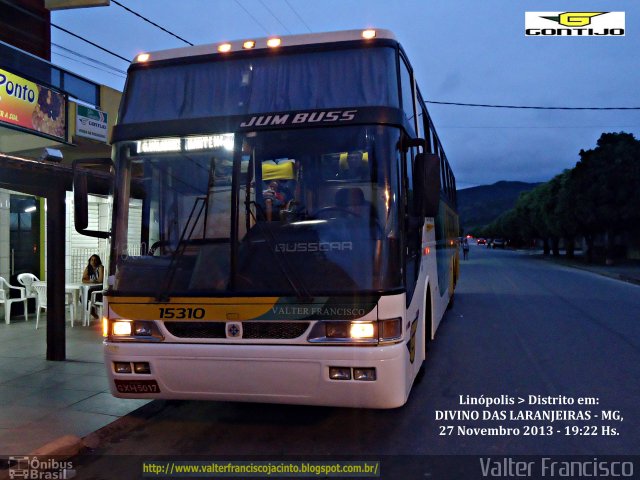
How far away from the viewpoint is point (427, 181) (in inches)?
200

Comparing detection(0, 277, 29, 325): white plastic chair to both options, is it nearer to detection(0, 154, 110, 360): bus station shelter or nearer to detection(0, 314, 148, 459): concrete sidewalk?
detection(0, 314, 148, 459): concrete sidewalk

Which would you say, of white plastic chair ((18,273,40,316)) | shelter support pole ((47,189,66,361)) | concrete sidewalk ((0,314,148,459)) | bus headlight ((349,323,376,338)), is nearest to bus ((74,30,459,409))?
bus headlight ((349,323,376,338))

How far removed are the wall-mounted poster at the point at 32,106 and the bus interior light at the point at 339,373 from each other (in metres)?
10.1

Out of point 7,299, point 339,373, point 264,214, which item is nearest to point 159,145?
point 264,214

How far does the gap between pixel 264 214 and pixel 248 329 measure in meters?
0.97

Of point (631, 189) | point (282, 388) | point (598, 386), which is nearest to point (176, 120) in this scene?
point (282, 388)

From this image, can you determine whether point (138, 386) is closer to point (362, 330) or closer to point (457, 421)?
point (362, 330)

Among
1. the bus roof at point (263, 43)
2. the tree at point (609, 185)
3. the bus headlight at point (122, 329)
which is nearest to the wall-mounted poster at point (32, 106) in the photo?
the bus roof at point (263, 43)

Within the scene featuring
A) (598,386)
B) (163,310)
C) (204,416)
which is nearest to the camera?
(163,310)

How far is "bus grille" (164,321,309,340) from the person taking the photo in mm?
4742

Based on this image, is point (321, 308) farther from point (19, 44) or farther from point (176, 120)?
point (19, 44)

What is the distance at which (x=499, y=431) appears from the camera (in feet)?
18.1

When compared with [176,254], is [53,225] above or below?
above

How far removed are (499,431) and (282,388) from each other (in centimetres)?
217
